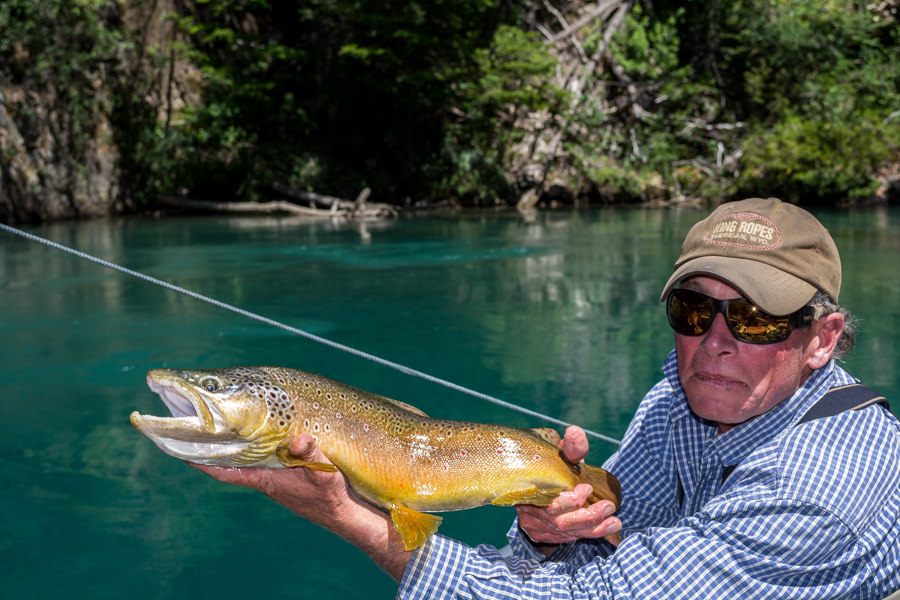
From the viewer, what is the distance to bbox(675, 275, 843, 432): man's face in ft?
5.98

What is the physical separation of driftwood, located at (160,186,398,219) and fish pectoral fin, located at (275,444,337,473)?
62.1 ft

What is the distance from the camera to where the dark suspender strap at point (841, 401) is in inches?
66.4

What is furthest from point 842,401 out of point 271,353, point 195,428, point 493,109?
point 493,109

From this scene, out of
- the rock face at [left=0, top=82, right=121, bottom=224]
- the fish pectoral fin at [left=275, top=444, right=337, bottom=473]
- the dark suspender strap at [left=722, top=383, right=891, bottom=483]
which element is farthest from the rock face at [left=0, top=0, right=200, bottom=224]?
the dark suspender strap at [left=722, top=383, right=891, bottom=483]

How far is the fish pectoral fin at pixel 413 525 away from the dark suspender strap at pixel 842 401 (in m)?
0.77

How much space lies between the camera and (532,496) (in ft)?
6.52

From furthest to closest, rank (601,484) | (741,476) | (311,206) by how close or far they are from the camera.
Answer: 1. (311,206)
2. (601,484)
3. (741,476)

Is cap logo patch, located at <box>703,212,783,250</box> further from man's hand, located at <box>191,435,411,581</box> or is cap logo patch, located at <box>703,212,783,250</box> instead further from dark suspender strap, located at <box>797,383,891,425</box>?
man's hand, located at <box>191,435,411,581</box>

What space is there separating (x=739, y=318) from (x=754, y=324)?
1.3 inches

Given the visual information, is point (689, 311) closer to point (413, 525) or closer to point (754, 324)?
point (754, 324)

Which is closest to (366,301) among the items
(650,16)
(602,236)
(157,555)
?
(157,555)

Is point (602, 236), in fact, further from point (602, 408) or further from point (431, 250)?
point (602, 408)

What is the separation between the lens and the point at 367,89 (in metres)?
24.8

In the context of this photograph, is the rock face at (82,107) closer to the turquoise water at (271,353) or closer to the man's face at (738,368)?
the turquoise water at (271,353)
